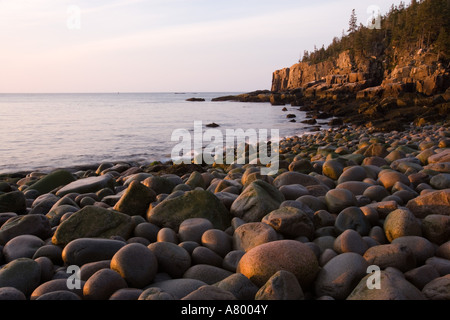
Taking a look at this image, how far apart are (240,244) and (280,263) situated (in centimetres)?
70

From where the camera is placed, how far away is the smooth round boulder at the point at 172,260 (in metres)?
2.72

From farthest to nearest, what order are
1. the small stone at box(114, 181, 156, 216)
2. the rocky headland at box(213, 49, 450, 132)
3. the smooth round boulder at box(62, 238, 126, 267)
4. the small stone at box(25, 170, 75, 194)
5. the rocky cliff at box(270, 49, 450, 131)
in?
the rocky cliff at box(270, 49, 450, 131) < the rocky headland at box(213, 49, 450, 132) < the small stone at box(25, 170, 75, 194) < the small stone at box(114, 181, 156, 216) < the smooth round boulder at box(62, 238, 126, 267)

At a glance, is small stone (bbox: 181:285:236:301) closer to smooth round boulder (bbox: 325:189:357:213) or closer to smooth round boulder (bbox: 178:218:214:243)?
smooth round boulder (bbox: 178:218:214:243)

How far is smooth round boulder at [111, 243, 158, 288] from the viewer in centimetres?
248

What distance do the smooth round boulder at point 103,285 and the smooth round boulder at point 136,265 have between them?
9cm

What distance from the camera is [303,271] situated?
2.45 meters

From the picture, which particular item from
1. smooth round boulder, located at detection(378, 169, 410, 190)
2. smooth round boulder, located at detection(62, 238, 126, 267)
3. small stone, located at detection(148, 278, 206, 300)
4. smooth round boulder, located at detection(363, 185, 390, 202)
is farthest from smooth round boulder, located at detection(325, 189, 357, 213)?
smooth round boulder, located at detection(62, 238, 126, 267)

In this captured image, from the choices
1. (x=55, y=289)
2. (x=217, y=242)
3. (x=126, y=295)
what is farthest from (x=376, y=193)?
(x=55, y=289)

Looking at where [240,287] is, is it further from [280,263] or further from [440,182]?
[440,182]

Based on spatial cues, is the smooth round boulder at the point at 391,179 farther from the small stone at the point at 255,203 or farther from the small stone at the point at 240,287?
the small stone at the point at 240,287

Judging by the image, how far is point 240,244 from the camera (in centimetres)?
311

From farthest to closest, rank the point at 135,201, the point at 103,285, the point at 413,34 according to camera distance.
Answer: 1. the point at 413,34
2. the point at 135,201
3. the point at 103,285

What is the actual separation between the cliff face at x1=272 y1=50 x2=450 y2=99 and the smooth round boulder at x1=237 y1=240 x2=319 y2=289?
34.1 m
